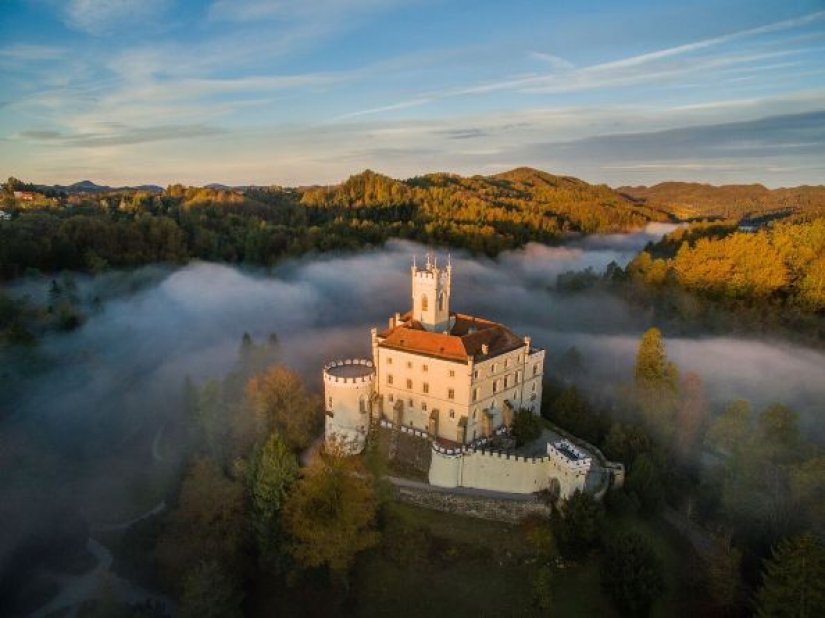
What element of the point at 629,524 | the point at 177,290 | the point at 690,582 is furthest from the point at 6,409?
the point at 690,582

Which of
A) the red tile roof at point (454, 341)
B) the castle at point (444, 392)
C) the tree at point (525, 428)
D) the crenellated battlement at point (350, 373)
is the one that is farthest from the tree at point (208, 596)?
the tree at point (525, 428)

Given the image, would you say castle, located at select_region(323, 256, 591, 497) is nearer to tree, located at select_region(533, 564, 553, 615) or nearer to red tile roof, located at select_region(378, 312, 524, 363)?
red tile roof, located at select_region(378, 312, 524, 363)

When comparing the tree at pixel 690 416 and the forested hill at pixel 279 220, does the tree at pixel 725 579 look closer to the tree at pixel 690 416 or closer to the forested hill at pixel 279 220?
the tree at pixel 690 416

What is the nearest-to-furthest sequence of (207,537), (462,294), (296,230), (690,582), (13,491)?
(690,582) → (207,537) → (13,491) → (462,294) → (296,230)

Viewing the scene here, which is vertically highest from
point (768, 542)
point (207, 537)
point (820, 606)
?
point (820, 606)

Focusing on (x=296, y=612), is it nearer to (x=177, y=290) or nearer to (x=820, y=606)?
(x=820, y=606)

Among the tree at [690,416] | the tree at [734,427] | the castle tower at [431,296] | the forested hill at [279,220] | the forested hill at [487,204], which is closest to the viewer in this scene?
the tree at [734,427]

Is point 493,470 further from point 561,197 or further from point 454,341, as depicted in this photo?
point 561,197
